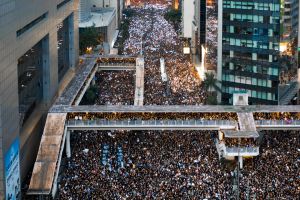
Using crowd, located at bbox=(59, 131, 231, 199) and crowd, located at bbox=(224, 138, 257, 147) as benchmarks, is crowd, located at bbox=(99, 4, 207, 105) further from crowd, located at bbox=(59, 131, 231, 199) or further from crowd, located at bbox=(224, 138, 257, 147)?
crowd, located at bbox=(224, 138, 257, 147)

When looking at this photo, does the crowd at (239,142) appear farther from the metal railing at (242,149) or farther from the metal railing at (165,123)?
the metal railing at (165,123)

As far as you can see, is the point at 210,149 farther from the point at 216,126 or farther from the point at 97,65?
the point at 97,65

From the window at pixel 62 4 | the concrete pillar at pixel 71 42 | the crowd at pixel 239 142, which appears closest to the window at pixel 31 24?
the window at pixel 62 4

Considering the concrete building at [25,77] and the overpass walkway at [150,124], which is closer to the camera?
the concrete building at [25,77]

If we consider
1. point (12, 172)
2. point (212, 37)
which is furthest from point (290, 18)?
point (12, 172)

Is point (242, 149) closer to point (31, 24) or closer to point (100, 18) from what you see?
point (31, 24)

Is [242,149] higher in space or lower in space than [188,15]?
lower
